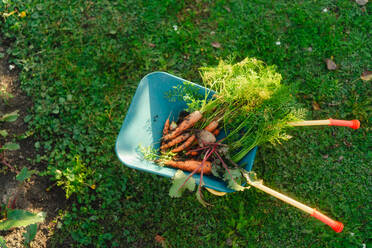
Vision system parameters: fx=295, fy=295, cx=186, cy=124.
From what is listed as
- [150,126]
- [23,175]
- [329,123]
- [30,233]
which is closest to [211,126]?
[150,126]

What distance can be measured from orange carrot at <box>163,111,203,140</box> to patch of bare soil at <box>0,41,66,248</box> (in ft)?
4.55

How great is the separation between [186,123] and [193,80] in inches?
43.4

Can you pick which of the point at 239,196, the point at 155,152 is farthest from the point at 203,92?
the point at 239,196

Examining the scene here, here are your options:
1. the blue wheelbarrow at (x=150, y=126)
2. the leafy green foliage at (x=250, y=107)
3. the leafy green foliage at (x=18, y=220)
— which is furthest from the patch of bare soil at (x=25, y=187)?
the leafy green foliage at (x=250, y=107)

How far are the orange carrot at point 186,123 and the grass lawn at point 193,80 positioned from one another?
80cm

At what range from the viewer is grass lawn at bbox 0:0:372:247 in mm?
2994

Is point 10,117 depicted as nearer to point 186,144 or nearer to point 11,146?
point 11,146

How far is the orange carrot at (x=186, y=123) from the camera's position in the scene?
2426mm

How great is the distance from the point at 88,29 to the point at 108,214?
215cm

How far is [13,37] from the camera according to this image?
135 inches

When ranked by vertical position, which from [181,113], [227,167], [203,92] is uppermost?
[203,92]

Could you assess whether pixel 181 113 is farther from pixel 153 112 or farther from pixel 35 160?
pixel 35 160

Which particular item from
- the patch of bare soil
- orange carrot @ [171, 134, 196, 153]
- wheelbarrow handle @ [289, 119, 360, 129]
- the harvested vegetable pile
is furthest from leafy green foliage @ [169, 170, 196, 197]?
the patch of bare soil

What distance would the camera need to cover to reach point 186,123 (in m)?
2.44
